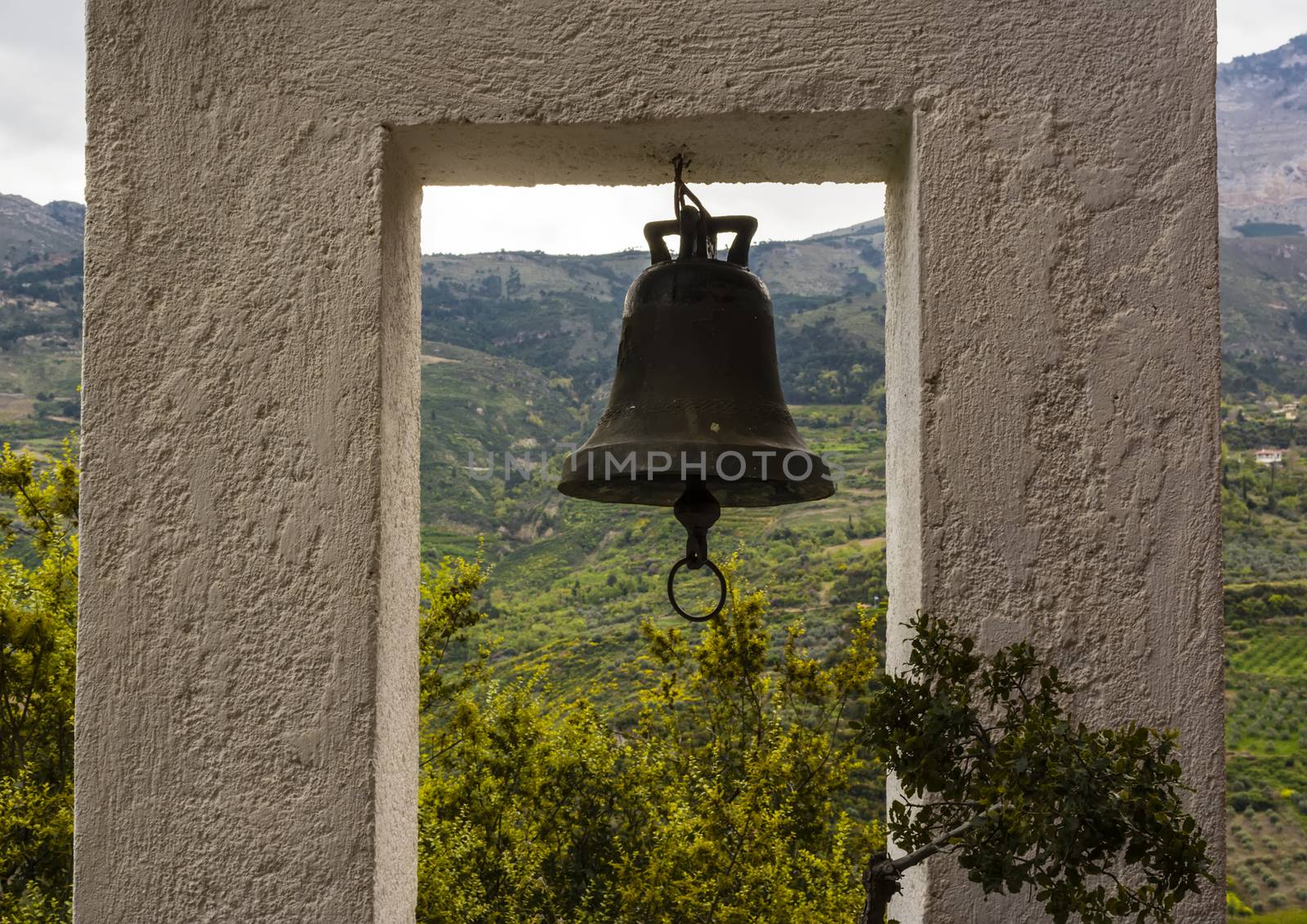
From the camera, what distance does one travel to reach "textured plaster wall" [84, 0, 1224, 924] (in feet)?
5.57

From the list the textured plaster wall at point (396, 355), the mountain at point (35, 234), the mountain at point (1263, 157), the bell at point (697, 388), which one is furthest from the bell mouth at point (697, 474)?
the mountain at point (1263, 157)

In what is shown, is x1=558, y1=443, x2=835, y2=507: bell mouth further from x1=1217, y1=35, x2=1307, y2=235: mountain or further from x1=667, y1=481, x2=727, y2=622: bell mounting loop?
x1=1217, y1=35, x2=1307, y2=235: mountain

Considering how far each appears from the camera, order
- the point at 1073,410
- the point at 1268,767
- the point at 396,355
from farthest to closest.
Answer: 1. the point at 1268,767
2. the point at 396,355
3. the point at 1073,410

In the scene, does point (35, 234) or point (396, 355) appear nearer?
point (396, 355)

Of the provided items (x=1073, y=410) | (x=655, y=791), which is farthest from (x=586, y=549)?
(x=1073, y=410)

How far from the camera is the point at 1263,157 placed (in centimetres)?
1680

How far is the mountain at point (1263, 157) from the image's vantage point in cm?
1655

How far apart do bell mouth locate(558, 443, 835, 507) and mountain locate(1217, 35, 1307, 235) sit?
15635 millimetres

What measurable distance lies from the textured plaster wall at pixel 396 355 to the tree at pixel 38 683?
2.73 meters

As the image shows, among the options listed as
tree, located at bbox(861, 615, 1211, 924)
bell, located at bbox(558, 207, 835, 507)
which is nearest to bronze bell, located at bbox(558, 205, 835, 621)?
bell, located at bbox(558, 207, 835, 507)

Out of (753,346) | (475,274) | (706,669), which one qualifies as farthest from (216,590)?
(475,274)

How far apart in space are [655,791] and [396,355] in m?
3.29

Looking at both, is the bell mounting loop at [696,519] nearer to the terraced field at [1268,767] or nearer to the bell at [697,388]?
the bell at [697,388]

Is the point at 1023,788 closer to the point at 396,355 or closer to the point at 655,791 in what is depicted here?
the point at 396,355
